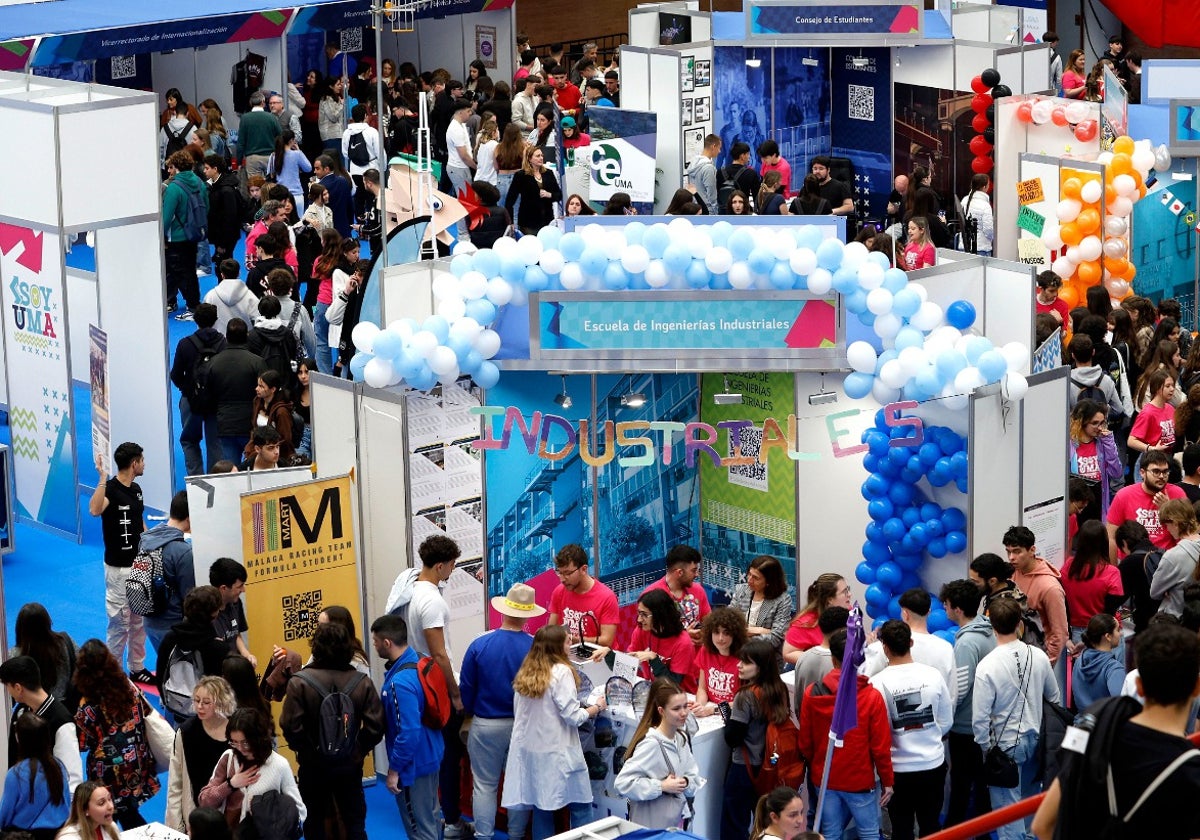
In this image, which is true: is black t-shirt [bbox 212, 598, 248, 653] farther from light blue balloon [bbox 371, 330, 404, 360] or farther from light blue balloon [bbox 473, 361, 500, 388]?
light blue balloon [bbox 473, 361, 500, 388]

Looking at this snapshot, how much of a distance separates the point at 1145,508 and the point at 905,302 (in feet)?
5.41

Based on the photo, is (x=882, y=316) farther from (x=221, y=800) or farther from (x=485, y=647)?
(x=221, y=800)

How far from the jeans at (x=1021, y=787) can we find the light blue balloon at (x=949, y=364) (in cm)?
175

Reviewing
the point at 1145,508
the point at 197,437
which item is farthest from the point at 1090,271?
the point at 197,437

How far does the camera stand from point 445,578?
823 cm

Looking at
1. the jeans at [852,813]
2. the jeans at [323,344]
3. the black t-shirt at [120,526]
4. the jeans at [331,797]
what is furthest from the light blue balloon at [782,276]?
the jeans at [323,344]

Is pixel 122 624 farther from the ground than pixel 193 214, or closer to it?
closer to it

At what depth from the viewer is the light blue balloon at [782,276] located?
8477mm

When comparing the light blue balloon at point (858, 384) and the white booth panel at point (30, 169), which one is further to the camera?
the white booth panel at point (30, 169)

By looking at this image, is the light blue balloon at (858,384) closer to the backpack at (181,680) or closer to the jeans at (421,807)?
the jeans at (421,807)

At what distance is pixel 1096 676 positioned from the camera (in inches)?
302

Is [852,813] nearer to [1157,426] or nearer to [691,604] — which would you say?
[691,604]

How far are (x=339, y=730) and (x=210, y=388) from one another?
14.4 ft

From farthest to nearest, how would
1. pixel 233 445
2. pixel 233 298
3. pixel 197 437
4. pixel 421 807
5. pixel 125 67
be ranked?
pixel 125 67, pixel 233 298, pixel 197 437, pixel 233 445, pixel 421 807
